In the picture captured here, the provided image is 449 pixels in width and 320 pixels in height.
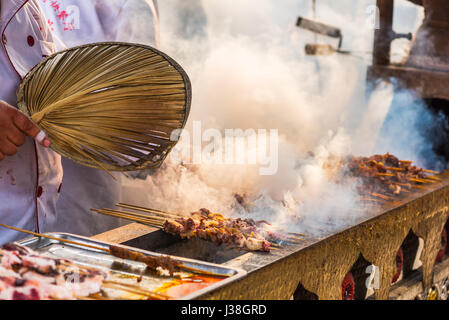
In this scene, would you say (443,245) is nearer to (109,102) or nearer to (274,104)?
(274,104)

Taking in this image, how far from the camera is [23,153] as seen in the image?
2.37 m

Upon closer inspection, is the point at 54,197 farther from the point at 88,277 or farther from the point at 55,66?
the point at 88,277

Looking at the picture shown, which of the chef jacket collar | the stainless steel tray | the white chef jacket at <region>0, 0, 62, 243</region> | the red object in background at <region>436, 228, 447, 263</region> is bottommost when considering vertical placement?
the red object in background at <region>436, 228, 447, 263</region>

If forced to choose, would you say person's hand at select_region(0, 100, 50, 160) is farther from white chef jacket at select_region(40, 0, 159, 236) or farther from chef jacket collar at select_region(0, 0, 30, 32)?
white chef jacket at select_region(40, 0, 159, 236)

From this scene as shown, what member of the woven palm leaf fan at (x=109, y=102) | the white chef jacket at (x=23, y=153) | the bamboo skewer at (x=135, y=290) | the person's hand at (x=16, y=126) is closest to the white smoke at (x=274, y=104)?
the woven palm leaf fan at (x=109, y=102)

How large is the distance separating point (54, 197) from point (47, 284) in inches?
46.3

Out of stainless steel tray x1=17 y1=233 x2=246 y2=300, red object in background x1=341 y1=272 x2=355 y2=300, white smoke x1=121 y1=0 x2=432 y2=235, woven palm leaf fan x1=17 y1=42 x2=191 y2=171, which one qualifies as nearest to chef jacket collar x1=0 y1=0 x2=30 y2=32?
woven palm leaf fan x1=17 y1=42 x2=191 y2=171

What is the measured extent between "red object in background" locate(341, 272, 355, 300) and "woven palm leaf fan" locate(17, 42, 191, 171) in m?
1.40

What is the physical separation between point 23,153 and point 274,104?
3408 mm

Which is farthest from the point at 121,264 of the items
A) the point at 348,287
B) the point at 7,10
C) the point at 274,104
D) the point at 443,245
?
the point at 274,104

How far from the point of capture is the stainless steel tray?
67.3 inches

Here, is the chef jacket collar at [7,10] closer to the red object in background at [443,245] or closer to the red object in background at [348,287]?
the red object in background at [348,287]

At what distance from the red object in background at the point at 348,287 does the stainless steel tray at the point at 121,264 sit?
1376mm

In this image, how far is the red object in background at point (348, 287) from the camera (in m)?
2.90
